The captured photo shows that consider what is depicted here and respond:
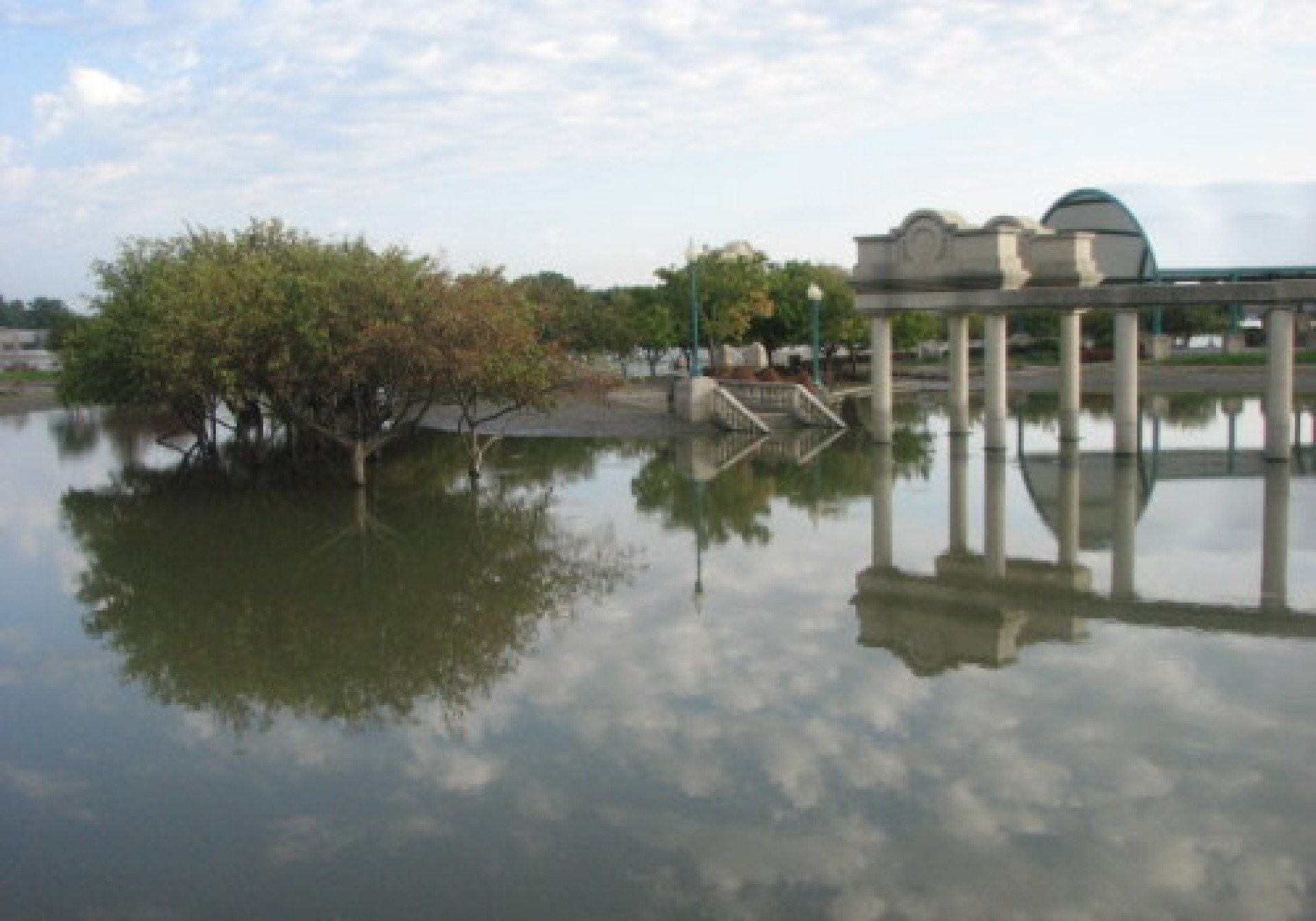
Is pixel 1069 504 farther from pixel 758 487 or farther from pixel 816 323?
pixel 816 323

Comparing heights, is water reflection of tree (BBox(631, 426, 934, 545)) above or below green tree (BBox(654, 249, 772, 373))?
below

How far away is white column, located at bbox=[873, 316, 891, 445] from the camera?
4216 cm

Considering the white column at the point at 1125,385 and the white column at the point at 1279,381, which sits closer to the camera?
the white column at the point at 1279,381

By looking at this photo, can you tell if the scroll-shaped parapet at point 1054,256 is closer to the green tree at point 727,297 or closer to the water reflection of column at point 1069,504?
the water reflection of column at point 1069,504

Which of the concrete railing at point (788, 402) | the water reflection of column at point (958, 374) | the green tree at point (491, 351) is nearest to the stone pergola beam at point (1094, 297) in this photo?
the water reflection of column at point (958, 374)

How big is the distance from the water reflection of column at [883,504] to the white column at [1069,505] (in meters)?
3.06

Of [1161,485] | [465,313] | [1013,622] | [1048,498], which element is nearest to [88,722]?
[1013,622]

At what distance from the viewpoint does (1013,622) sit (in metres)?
17.9

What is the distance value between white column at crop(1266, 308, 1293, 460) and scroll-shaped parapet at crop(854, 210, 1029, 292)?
22.9 feet

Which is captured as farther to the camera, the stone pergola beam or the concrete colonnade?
the concrete colonnade

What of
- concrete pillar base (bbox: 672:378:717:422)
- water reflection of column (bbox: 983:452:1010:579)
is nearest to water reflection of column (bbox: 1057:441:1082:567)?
water reflection of column (bbox: 983:452:1010:579)

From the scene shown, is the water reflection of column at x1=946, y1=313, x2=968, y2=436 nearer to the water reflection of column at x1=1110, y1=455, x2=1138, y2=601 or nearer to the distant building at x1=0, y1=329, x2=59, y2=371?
the water reflection of column at x1=1110, y1=455, x2=1138, y2=601

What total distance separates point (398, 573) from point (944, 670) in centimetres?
1067

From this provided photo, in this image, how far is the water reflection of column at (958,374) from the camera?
4347cm
